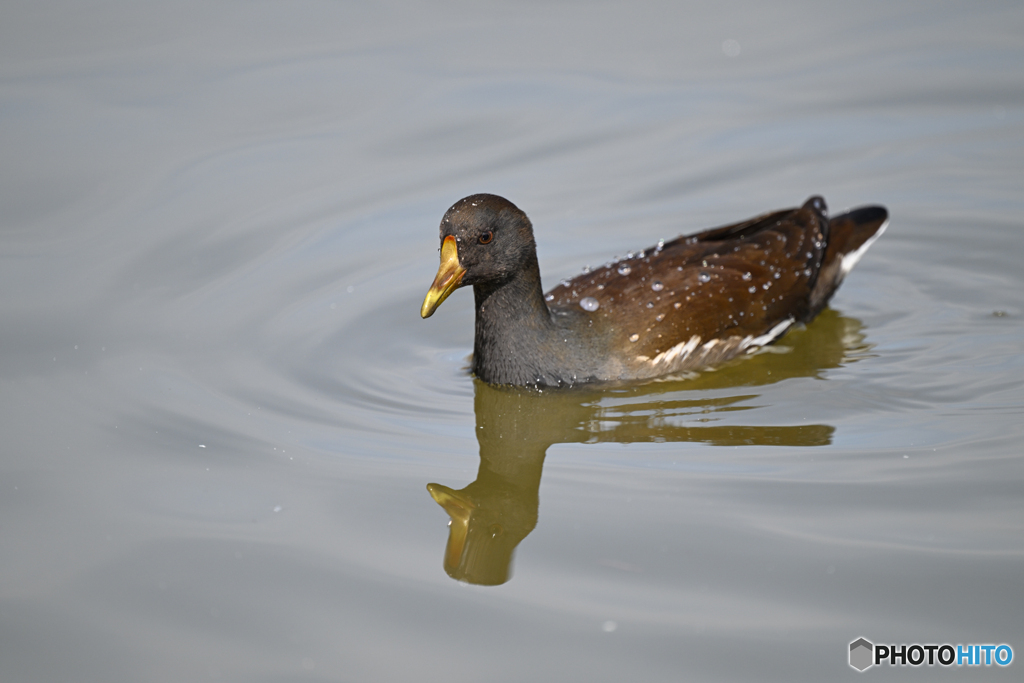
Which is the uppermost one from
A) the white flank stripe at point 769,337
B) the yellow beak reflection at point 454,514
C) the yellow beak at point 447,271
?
the yellow beak at point 447,271

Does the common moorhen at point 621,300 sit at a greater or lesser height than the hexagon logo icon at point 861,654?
greater

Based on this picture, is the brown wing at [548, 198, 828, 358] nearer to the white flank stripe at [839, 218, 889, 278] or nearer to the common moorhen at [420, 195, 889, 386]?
the common moorhen at [420, 195, 889, 386]

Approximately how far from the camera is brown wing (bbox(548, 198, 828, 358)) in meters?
6.27

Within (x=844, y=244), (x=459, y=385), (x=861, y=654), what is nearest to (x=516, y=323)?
(x=459, y=385)

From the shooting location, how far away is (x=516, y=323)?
610cm

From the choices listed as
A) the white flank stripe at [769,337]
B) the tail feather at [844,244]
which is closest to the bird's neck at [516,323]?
the white flank stripe at [769,337]

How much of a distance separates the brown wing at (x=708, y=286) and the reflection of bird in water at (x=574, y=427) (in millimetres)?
243

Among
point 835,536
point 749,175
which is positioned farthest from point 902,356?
point 749,175

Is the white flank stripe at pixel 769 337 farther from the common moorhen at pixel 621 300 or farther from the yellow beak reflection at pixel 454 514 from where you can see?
the yellow beak reflection at pixel 454 514

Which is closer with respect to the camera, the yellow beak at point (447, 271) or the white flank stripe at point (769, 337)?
the yellow beak at point (447, 271)

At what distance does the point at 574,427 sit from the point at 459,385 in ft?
2.69

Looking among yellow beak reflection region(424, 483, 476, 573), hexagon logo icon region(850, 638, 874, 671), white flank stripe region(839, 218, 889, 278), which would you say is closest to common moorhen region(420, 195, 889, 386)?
white flank stripe region(839, 218, 889, 278)

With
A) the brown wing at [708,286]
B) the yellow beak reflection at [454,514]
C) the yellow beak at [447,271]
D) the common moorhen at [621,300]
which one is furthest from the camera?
the brown wing at [708,286]

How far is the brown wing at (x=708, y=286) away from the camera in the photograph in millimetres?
6266
